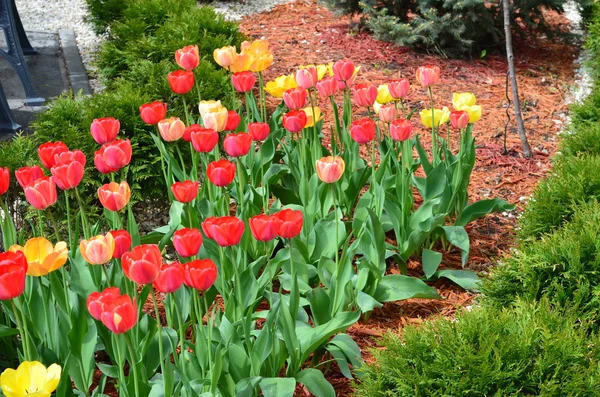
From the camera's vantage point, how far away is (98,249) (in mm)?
2129

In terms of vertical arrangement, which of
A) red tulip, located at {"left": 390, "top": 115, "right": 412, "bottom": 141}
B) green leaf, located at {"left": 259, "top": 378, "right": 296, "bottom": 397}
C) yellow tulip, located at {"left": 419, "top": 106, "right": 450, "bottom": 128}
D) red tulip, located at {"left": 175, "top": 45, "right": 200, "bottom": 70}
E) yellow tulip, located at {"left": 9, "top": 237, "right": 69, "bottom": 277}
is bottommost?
green leaf, located at {"left": 259, "top": 378, "right": 296, "bottom": 397}

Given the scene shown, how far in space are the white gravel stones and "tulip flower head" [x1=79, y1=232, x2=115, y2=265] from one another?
5.68 metres

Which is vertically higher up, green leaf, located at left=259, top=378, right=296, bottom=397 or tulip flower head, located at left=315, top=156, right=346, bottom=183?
tulip flower head, located at left=315, top=156, right=346, bottom=183

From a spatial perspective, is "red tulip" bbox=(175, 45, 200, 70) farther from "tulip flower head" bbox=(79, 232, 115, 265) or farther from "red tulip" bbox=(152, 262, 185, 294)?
"red tulip" bbox=(152, 262, 185, 294)

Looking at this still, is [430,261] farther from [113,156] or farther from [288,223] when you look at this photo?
[113,156]

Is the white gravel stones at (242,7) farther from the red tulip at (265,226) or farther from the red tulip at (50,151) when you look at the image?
the red tulip at (265,226)

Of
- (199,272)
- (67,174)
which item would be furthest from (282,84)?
A: (199,272)

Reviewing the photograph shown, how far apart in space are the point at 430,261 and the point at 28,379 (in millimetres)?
1823

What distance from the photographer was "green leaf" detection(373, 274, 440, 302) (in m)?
3.03

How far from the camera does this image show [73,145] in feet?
12.6

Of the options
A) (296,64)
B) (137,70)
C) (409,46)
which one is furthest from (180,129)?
(409,46)

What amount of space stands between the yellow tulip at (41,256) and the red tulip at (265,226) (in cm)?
53

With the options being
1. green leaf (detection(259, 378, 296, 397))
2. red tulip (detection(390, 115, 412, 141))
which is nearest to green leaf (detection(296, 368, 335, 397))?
green leaf (detection(259, 378, 296, 397))

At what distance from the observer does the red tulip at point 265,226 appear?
2.22m
